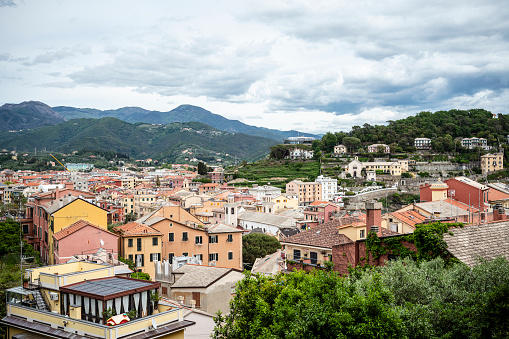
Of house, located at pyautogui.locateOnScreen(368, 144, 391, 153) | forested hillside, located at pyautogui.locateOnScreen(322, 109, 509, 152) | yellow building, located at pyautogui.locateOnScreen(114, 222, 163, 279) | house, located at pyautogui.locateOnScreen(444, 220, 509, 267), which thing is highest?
forested hillside, located at pyautogui.locateOnScreen(322, 109, 509, 152)

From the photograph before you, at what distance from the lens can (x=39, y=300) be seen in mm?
13344

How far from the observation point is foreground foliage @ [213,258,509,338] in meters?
10.2

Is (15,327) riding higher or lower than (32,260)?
higher

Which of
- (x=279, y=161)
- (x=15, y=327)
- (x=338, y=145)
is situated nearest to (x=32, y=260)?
(x=15, y=327)

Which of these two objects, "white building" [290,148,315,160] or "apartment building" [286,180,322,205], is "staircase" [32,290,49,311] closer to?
"apartment building" [286,180,322,205]

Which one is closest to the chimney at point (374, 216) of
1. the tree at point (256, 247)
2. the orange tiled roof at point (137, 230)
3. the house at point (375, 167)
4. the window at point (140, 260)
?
the orange tiled roof at point (137, 230)

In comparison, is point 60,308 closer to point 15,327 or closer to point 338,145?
point 15,327

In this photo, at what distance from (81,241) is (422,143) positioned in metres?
136

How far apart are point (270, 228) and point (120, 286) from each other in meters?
50.1

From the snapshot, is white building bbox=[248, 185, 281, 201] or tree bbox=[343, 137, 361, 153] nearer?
white building bbox=[248, 185, 281, 201]

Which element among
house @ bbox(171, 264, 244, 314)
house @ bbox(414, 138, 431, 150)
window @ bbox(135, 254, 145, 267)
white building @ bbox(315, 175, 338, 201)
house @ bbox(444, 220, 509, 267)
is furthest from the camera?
house @ bbox(414, 138, 431, 150)

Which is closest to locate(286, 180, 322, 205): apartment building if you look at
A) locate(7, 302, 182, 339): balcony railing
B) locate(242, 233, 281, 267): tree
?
locate(242, 233, 281, 267): tree

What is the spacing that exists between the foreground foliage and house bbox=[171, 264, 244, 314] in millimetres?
7416

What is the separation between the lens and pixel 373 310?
10.5 metres
